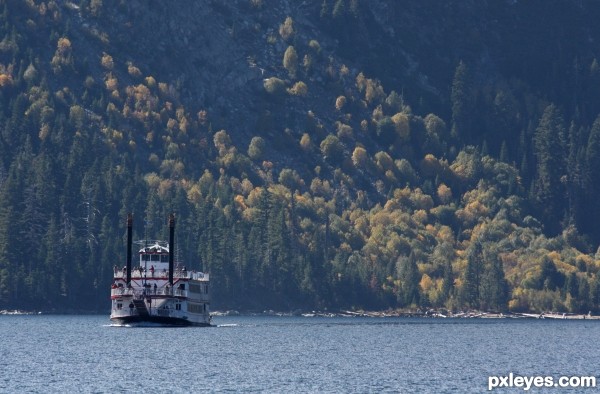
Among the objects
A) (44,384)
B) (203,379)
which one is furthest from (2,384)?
(203,379)

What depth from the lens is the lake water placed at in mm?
132250

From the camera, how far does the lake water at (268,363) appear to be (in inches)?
5207

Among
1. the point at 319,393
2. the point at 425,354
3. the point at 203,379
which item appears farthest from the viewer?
the point at 425,354

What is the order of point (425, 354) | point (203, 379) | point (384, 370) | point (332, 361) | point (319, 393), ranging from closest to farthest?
1. point (319, 393)
2. point (203, 379)
3. point (384, 370)
4. point (332, 361)
5. point (425, 354)

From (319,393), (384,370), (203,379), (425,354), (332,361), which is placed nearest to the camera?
(319,393)

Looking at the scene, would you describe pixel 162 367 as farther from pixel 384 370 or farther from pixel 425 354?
pixel 425 354

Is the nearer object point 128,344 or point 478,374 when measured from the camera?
point 478,374

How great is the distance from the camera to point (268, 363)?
154375 millimetres

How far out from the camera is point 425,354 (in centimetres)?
17150

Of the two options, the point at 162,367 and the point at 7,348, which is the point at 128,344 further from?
the point at 162,367

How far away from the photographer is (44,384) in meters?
132

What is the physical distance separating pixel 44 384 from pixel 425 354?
170 ft

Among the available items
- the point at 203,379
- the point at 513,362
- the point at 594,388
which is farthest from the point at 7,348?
the point at 594,388

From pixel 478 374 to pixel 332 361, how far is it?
1881 cm
